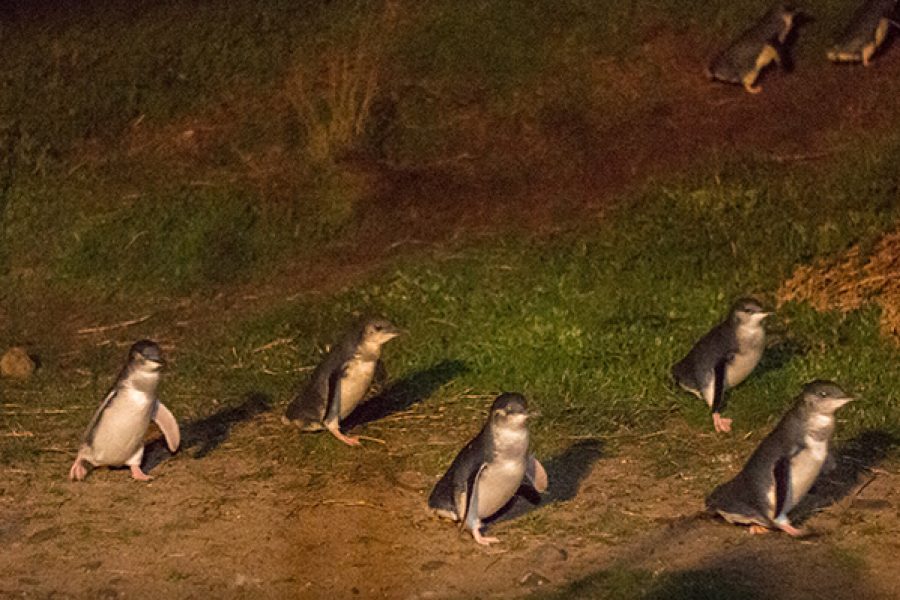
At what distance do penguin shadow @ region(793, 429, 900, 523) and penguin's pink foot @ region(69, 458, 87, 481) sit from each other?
11.8ft

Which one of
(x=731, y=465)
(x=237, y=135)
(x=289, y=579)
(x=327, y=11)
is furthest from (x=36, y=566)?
(x=327, y=11)

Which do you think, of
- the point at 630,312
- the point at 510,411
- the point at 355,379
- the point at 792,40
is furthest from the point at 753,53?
the point at 510,411

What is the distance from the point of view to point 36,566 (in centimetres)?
800

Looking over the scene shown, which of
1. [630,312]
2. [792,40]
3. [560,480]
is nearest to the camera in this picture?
[560,480]

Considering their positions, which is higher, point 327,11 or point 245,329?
point 327,11

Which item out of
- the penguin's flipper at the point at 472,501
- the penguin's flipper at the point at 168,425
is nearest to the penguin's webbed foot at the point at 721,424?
the penguin's flipper at the point at 472,501

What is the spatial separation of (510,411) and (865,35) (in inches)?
231

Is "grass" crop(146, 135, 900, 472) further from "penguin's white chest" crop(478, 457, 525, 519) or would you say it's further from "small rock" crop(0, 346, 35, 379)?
"penguin's white chest" crop(478, 457, 525, 519)

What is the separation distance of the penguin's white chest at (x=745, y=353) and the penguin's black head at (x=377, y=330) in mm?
1813

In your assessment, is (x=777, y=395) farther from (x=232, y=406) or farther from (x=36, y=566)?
(x=36, y=566)

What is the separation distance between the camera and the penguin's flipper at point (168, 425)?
29.1ft

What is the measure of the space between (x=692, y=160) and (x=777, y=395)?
8.61 ft

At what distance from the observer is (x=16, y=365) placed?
1041cm

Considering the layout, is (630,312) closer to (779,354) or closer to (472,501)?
(779,354)
